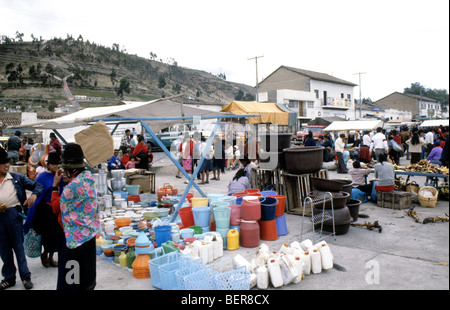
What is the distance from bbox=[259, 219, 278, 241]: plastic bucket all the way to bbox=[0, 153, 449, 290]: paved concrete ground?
12 cm

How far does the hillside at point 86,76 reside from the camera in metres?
44.5

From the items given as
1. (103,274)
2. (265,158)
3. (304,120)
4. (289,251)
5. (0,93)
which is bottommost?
(103,274)

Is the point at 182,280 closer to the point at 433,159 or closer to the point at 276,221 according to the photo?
the point at 276,221

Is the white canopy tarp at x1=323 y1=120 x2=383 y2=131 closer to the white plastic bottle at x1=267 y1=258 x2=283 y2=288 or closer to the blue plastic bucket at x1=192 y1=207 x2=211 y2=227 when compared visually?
the blue plastic bucket at x1=192 y1=207 x2=211 y2=227

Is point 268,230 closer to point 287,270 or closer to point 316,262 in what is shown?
point 316,262

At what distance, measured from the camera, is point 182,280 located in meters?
3.72

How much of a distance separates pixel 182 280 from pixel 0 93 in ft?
158

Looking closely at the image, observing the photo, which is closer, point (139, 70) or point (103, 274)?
point (103, 274)

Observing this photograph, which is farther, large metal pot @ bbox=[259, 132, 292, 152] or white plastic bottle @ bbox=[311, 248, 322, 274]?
large metal pot @ bbox=[259, 132, 292, 152]

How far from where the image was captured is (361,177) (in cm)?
869

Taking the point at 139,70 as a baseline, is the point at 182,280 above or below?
below

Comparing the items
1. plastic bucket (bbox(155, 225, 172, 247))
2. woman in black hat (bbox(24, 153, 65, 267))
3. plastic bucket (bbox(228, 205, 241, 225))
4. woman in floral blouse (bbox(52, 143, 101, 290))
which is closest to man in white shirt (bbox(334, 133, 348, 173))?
plastic bucket (bbox(228, 205, 241, 225))

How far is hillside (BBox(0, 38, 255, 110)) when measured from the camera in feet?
146

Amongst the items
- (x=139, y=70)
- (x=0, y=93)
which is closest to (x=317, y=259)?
(x=0, y=93)
